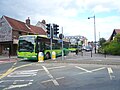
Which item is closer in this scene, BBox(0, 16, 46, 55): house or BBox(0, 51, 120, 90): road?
BBox(0, 51, 120, 90): road

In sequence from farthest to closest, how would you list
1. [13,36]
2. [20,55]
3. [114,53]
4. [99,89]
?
[13,36] → [114,53] → [20,55] → [99,89]

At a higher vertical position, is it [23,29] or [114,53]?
[23,29]

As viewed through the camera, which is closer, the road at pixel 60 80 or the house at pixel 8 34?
the road at pixel 60 80

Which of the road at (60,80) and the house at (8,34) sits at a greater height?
the house at (8,34)

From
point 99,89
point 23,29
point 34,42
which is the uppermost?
point 23,29

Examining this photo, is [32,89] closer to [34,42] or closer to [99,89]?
[99,89]

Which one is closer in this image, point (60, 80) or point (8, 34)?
point (60, 80)

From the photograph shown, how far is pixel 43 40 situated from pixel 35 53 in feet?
9.09

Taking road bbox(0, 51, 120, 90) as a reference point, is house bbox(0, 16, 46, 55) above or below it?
above

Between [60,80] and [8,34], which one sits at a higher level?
[8,34]

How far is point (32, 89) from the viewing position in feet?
34.4

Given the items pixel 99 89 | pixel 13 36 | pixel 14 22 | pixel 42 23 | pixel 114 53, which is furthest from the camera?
pixel 42 23

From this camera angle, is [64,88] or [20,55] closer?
[64,88]

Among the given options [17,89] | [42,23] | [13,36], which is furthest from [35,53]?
[42,23]
